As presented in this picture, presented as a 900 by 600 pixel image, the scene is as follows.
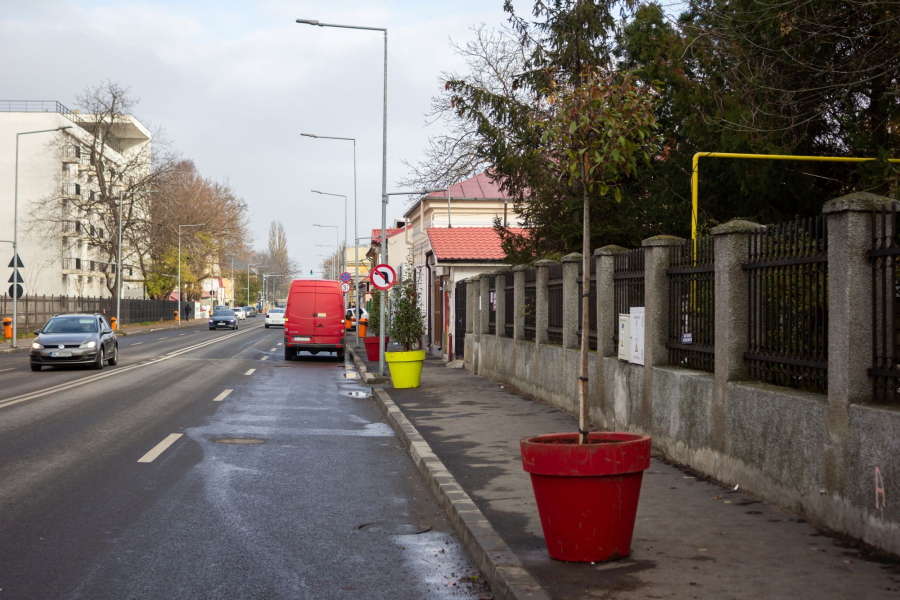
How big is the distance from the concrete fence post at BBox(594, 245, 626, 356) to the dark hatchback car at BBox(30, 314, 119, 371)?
15935mm

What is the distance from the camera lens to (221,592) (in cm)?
514

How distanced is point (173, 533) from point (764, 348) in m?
4.93

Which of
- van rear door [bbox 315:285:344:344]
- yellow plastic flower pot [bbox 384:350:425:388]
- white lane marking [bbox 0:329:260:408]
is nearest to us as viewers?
white lane marking [bbox 0:329:260:408]

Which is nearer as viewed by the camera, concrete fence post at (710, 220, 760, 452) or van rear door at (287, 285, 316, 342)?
concrete fence post at (710, 220, 760, 452)

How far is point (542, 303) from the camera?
1535cm

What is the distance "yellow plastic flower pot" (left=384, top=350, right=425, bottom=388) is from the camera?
17.7 m

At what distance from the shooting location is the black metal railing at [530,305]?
1636 cm

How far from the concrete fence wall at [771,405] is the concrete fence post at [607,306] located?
1 centimetres

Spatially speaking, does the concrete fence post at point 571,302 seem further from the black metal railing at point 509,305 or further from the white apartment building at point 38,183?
the white apartment building at point 38,183

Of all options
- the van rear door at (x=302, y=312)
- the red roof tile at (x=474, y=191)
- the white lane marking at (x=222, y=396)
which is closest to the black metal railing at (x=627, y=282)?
Result: the white lane marking at (x=222, y=396)

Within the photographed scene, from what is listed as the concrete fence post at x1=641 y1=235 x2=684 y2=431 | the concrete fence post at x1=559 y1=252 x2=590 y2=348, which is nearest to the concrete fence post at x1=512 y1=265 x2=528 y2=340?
the concrete fence post at x1=559 y1=252 x2=590 y2=348

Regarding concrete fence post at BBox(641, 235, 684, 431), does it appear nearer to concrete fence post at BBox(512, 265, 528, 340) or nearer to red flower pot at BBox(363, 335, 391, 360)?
concrete fence post at BBox(512, 265, 528, 340)

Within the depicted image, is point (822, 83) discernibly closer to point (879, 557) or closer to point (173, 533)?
point (879, 557)

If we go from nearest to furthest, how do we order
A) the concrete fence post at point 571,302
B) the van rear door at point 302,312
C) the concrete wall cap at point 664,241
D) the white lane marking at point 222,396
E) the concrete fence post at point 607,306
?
the concrete wall cap at point 664,241
the concrete fence post at point 607,306
the concrete fence post at point 571,302
the white lane marking at point 222,396
the van rear door at point 302,312
